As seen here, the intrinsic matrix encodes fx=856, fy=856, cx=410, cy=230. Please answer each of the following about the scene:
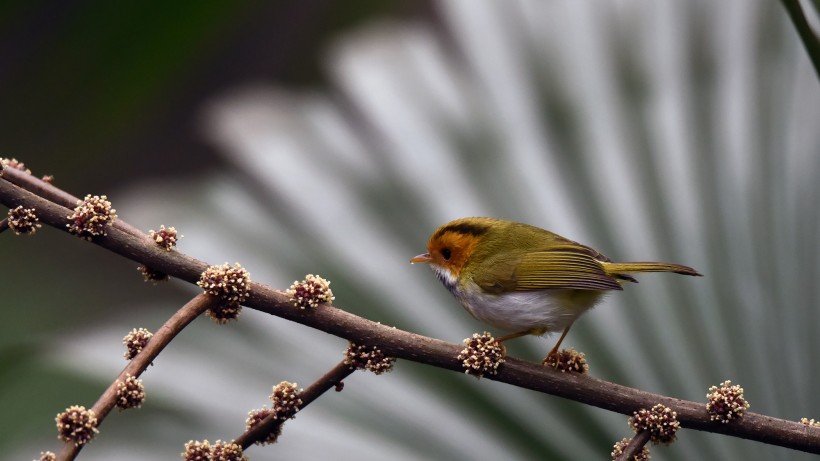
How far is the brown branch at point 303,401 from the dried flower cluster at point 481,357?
149mm

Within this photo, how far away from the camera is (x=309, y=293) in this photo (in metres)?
0.97

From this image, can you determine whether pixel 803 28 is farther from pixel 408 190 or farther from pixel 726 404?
pixel 408 190

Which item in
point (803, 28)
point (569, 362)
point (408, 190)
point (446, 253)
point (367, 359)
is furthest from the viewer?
point (408, 190)

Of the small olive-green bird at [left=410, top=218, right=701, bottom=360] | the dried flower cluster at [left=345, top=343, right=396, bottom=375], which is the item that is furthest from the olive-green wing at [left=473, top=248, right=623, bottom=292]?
the dried flower cluster at [left=345, top=343, right=396, bottom=375]

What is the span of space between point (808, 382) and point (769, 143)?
595mm

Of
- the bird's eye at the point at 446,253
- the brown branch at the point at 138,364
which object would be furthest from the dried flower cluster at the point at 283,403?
the bird's eye at the point at 446,253

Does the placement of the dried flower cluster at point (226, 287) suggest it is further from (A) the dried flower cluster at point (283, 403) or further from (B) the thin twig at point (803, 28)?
(B) the thin twig at point (803, 28)

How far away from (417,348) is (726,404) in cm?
37

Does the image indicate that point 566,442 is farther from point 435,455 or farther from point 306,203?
point 306,203

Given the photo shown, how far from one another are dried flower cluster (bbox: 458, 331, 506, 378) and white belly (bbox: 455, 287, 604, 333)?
36 centimetres

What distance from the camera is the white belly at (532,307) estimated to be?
140 centimetres

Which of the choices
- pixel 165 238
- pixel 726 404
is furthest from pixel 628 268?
pixel 165 238

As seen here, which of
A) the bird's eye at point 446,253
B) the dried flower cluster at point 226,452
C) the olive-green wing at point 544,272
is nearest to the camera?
the dried flower cluster at point 226,452

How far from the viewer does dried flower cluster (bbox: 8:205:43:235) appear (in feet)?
2.94
